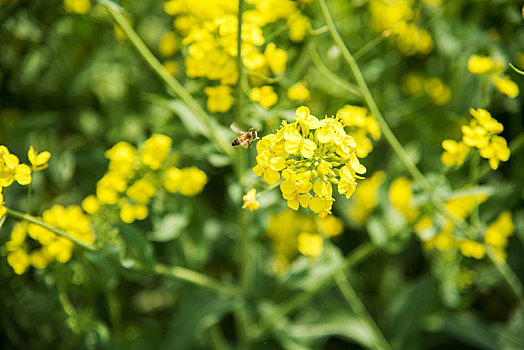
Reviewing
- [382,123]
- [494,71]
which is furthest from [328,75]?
[494,71]

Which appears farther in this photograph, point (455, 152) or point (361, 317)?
point (361, 317)

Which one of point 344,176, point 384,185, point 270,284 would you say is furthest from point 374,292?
point 344,176

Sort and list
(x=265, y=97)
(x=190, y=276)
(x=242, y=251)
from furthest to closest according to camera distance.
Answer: (x=242, y=251), (x=190, y=276), (x=265, y=97)

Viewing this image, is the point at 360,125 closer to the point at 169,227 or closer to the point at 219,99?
the point at 219,99

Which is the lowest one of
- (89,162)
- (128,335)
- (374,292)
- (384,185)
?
(374,292)

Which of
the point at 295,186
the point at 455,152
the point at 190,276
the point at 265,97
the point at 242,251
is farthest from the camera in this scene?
the point at 242,251

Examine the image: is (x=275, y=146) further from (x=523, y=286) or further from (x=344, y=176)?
(x=523, y=286)

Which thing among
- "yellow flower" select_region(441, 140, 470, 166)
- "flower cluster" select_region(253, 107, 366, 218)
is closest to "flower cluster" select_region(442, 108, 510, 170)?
"yellow flower" select_region(441, 140, 470, 166)

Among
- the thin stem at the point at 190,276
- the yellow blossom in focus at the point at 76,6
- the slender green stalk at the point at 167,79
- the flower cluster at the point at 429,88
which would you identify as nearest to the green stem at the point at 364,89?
the slender green stalk at the point at 167,79
